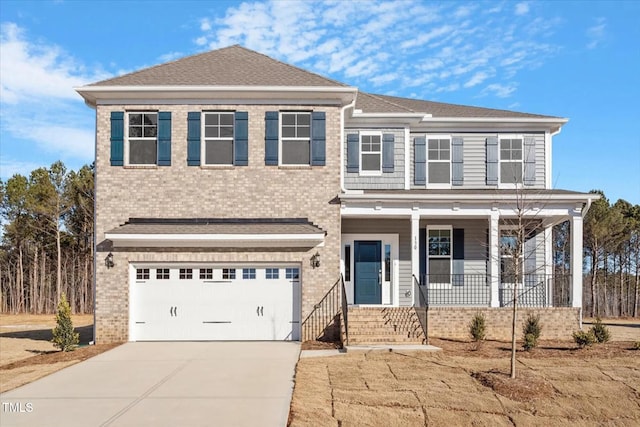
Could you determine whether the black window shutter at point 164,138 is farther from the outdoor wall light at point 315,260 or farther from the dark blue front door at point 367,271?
the dark blue front door at point 367,271

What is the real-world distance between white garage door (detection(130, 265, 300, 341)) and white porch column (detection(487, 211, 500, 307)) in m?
5.85

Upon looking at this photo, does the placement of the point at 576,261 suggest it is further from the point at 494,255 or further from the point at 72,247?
the point at 72,247

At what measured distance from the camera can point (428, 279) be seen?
19.1 m

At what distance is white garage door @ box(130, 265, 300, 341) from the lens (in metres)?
16.1

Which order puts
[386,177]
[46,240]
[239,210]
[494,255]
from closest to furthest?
[239,210] → [494,255] → [386,177] → [46,240]

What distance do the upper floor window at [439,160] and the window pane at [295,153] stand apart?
5060mm

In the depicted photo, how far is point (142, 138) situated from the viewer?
16.6 metres

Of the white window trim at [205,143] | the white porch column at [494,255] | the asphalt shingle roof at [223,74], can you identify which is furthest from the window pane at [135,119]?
the white porch column at [494,255]

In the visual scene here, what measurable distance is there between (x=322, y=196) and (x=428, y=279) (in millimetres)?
5123

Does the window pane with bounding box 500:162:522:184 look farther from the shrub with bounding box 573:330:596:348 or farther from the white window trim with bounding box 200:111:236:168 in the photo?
the white window trim with bounding box 200:111:236:168

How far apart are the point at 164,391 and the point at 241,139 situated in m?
8.12

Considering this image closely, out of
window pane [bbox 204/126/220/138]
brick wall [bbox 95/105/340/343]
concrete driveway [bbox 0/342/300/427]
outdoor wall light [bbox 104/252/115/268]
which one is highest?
window pane [bbox 204/126/220/138]

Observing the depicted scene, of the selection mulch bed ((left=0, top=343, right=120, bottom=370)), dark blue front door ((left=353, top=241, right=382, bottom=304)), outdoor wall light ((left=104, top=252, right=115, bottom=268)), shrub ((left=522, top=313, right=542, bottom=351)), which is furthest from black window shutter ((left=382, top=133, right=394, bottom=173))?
mulch bed ((left=0, top=343, right=120, bottom=370))

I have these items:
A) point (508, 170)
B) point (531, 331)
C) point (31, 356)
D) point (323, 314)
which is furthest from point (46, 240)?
point (531, 331)
